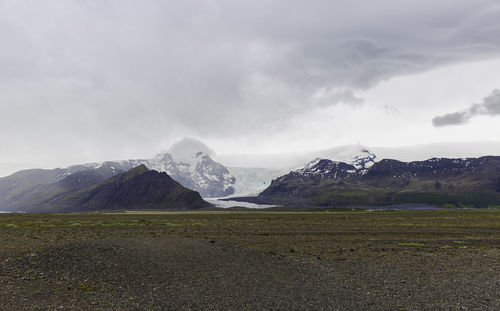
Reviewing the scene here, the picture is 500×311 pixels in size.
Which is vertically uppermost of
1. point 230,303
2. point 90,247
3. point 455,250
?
point 90,247

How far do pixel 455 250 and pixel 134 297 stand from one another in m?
39.0

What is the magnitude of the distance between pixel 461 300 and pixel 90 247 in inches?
1214

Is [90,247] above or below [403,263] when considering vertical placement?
above

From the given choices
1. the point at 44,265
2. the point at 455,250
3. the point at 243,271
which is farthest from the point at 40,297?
the point at 455,250

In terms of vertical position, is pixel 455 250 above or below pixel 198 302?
below

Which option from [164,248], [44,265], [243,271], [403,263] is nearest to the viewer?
[44,265]

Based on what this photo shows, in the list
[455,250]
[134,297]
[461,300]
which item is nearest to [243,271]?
[134,297]

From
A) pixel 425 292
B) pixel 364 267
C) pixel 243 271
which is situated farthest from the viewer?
pixel 364 267

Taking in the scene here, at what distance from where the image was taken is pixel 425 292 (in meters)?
22.2

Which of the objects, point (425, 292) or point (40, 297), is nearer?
point (40, 297)

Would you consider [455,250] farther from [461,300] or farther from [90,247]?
[90,247]

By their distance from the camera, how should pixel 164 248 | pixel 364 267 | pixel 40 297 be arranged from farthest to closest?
pixel 164 248, pixel 364 267, pixel 40 297

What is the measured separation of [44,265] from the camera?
25.9m

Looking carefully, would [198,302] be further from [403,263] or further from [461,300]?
[403,263]
